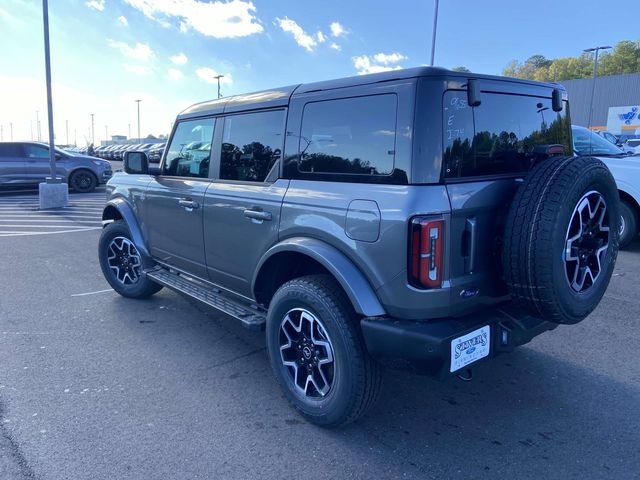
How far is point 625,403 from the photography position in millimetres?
3279

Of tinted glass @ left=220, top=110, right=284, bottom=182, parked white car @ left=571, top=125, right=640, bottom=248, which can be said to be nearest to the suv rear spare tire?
tinted glass @ left=220, top=110, right=284, bottom=182

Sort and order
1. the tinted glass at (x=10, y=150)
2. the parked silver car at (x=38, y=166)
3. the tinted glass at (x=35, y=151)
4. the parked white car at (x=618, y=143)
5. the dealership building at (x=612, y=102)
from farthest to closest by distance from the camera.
Result: the dealership building at (x=612, y=102) → the tinted glass at (x=35, y=151) → the parked silver car at (x=38, y=166) → the tinted glass at (x=10, y=150) → the parked white car at (x=618, y=143)

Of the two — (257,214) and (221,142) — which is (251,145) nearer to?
(221,142)

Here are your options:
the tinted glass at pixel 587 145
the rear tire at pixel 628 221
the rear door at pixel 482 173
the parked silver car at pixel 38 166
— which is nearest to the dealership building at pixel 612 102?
the tinted glass at pixel 587 145

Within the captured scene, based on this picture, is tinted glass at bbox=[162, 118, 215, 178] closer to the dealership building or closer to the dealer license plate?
the dealer license plate

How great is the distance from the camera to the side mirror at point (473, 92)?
8.96ft

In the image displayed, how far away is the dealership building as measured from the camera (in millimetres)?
45000

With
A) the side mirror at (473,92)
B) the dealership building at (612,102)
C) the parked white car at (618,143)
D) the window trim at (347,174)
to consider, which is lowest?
the window trim at (347,174)

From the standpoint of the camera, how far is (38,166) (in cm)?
1557

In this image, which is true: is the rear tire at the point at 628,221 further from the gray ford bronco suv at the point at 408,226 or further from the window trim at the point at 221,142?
the window trim at the point at 221,142

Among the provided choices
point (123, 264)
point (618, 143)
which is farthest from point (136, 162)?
point (618, 143)

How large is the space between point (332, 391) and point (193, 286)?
192 cm

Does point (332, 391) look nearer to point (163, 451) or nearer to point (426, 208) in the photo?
point (163, 451)

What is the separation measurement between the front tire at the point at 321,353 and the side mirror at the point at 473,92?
1.27m
